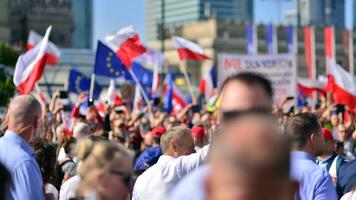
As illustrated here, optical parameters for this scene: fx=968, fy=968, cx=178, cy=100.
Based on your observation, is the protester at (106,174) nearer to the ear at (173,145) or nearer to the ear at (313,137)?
the ear at (313,137)

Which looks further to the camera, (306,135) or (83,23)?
(83,23)

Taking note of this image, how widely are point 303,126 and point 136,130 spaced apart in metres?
7.19

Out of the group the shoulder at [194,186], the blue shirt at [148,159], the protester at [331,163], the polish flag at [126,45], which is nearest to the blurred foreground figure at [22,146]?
the shoulder at [194,186]

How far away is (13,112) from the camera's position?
5.07 metres

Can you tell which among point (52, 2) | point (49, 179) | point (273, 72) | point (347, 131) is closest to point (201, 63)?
point (52, 2)

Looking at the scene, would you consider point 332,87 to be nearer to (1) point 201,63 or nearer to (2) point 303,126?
(2) point 303,126

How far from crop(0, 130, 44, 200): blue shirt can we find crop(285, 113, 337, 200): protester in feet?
4.35

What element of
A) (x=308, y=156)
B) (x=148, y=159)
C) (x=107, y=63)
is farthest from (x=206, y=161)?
(x=107, y=63)

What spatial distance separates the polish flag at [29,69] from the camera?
50.0ft

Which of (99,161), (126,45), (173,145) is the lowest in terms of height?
(173,145)

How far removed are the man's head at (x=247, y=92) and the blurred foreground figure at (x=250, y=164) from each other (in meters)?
1.02

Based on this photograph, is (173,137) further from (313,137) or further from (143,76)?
(143,76)

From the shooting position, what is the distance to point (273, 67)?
21.3 metres

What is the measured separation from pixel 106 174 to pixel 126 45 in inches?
657
